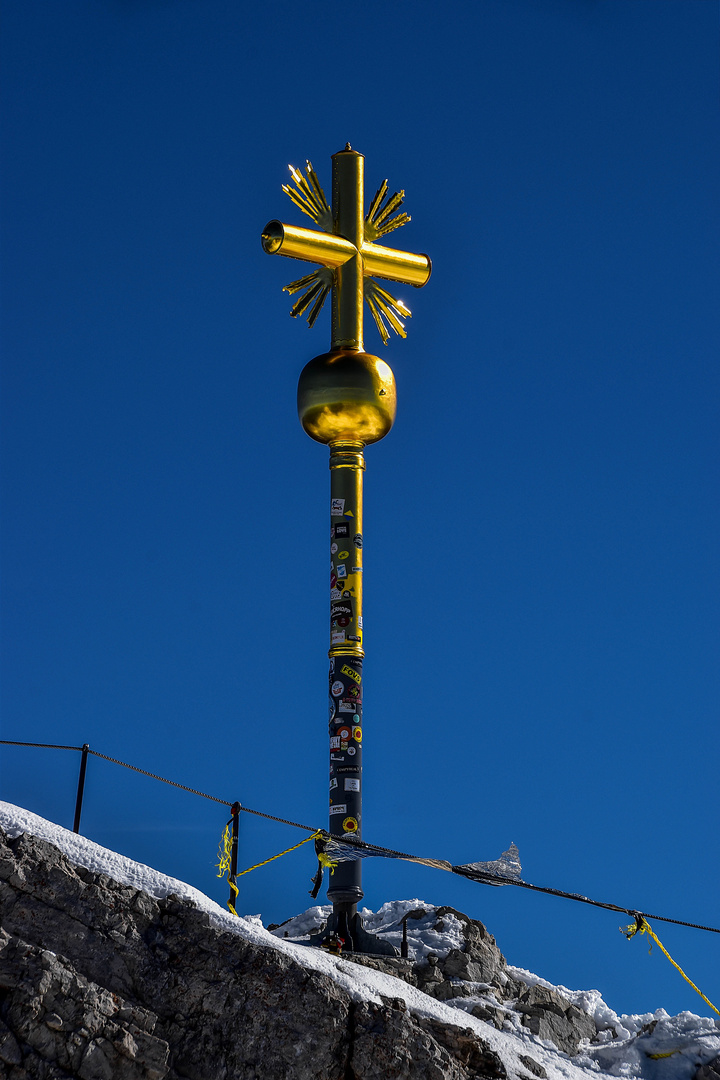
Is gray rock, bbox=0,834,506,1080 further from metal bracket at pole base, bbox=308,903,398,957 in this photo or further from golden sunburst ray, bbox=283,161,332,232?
golden sunburst ray, bbox=283,161,332,232

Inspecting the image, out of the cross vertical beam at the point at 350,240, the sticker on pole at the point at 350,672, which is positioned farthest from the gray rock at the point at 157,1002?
the cross vertical beam at the point at 350,240

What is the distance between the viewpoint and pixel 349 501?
1752 centimetres

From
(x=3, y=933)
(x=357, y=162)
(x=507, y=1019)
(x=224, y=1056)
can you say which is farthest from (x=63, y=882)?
(x=357, y=162)

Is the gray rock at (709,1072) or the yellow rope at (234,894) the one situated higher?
the yellow rope at (234,894)

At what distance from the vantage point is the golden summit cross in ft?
59.3

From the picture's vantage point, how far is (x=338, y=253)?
18234 millimetres

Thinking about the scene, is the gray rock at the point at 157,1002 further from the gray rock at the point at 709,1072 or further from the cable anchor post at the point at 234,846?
the gray rock at the point at 709,1072

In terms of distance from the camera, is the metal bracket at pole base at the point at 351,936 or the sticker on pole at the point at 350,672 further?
the sticker on pole at the point at 350,672

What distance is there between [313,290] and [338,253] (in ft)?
2.37

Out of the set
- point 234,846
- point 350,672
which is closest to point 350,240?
point 350,672

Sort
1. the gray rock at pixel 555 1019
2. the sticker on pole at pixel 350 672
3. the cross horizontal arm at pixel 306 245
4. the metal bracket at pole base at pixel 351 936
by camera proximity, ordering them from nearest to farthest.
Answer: the gray rock at pixel 555 1019
the metal bracket at pole base at pixel 351 936
the sticker on pole at pixel 350 672
the cross horizontal arm at pixel 306 245

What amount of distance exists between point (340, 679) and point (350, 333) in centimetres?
498

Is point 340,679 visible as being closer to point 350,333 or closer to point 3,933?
point 350,333

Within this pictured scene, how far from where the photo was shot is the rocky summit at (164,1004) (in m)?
10.0
